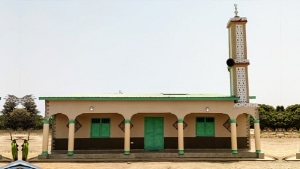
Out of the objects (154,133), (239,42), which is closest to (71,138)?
(154,133)

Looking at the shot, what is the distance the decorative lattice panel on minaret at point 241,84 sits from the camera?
1773 cm

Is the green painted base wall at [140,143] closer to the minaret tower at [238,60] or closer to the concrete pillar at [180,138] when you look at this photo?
the concrete pillar at [180,138]

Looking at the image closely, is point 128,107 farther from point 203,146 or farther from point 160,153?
point 203,146

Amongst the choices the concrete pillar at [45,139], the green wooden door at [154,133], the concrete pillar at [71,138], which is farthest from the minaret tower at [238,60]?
the concrete pillar at [45,139]

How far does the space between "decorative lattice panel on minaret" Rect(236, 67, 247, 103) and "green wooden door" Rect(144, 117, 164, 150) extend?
16.3 feet

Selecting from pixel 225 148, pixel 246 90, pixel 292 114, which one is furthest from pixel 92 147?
pixel 292 114

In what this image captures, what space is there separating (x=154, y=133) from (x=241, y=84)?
20.0 ft

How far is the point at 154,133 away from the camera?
18.3m

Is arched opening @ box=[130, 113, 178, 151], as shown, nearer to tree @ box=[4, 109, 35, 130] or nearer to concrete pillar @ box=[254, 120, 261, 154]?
concrete pillar @ box=[254, 120, 261, 154]

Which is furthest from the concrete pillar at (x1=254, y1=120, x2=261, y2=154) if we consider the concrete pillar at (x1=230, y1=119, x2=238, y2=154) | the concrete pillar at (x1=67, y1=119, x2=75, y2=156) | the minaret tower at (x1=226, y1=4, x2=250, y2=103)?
the concrete pillar at (x1=67, y1=119, x2=75, y2=156)

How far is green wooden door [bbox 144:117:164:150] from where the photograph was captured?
18.2m

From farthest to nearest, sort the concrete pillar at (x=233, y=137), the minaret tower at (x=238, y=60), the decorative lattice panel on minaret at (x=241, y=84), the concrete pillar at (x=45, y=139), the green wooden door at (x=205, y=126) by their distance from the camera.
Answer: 1. the green wooden door at (x=205, y=126)
2. the minaret tower at (x=238, y=60)
3. the decorative lattice panel on minaret at (x=241, y=84)
4. the concrete pillar at (x=233, y=137)
5. the concrete pillar at (x=45, y=139)

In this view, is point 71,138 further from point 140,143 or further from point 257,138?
point 257,138

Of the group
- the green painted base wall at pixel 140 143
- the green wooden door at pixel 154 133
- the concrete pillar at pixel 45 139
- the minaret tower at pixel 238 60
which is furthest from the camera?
the green wooden door at pixel 154 133
